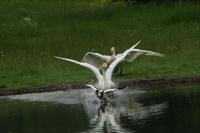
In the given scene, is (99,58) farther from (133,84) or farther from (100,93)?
(100,93)

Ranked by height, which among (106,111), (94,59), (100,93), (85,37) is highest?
(85,37)

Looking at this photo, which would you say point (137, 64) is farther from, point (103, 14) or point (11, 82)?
point (103, 14)

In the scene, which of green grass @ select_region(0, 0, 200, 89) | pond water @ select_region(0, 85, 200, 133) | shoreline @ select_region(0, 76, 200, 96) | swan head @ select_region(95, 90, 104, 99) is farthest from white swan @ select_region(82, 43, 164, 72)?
swan head @ select_region(95, 90, 104, 99)

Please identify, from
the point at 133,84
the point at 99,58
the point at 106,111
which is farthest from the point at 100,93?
the point at 99,58

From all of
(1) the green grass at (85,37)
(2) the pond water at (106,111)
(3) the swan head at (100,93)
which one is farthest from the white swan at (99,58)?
(3) the swan head at (100,93)

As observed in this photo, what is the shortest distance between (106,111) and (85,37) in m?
13.5

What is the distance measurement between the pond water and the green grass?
2898 millimetres

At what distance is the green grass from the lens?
29.5m

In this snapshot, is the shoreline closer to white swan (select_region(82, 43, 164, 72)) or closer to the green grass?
the green grass

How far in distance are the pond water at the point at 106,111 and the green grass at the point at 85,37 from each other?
9.51 ft

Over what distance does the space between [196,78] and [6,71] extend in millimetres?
6982

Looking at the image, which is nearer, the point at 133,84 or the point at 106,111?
the point at 106,111

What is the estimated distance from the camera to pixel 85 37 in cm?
3538

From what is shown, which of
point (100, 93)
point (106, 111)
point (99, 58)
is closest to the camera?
point (106, 111)
